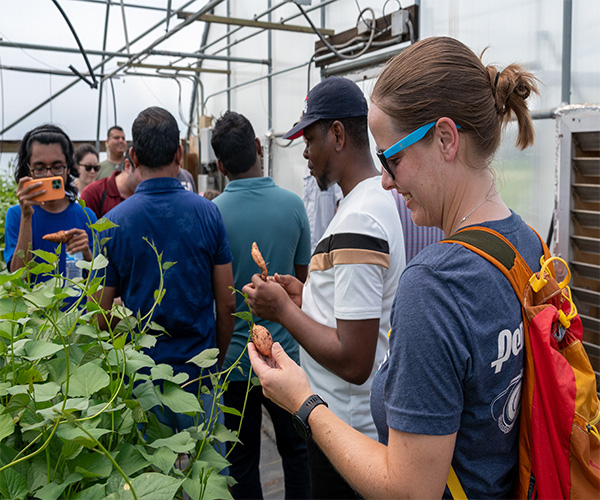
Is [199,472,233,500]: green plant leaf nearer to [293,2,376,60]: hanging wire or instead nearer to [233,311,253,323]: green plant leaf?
[233,311,253,323]: green plant leaf

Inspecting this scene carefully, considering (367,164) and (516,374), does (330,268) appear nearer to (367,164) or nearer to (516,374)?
(367,164)

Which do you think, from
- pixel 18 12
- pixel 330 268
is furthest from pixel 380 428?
pixel 18 12

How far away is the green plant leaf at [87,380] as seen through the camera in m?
0.87

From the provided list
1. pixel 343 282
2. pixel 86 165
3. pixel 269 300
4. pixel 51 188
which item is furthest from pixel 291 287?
pixel 86 165

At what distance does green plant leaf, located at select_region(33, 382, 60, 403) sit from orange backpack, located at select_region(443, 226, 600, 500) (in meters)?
0.64

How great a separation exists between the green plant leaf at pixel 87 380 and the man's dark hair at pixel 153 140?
142cm

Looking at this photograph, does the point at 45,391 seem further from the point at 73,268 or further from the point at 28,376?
the point at 73,268

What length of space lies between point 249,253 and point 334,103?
98 cm

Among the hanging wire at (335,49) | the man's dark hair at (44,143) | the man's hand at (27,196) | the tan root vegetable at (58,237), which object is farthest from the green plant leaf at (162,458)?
the hanging wire at (335,49)

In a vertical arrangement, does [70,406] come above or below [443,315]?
below

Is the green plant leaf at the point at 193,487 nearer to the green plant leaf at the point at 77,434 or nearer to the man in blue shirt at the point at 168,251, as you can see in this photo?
the green plant leaf at the point at 77,434

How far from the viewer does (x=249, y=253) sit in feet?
8.46

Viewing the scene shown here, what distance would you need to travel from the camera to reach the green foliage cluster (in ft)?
2.54

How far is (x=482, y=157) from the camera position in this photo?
1.01 m
